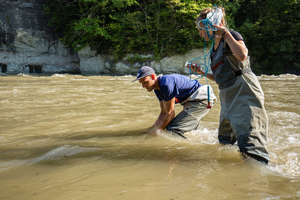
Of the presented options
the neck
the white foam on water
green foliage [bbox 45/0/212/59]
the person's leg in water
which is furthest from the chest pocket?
green foliage [bbox 45/0/212/59]

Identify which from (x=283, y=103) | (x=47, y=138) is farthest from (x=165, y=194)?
(x=283, y=103)

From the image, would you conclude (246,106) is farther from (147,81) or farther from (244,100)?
(147,81)

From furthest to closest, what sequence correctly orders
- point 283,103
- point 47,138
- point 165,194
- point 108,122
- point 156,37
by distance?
point 156,37 → point 283,103 → point 108,122 → point 47,138 → point 165,194

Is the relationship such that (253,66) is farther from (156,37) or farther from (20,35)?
(20,35)

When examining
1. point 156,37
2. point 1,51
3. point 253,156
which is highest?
point 156,37

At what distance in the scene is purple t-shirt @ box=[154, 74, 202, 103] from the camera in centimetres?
324

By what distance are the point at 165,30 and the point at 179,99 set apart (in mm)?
15891

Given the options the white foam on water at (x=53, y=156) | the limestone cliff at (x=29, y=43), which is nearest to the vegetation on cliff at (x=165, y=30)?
the limestone cliff at (x=29, y=43)

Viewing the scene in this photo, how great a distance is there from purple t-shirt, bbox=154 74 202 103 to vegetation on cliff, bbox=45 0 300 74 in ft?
48.2

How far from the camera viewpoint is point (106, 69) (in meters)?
19.9

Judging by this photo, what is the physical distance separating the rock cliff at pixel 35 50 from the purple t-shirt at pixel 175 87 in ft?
52.4

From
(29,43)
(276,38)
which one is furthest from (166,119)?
(29,43)

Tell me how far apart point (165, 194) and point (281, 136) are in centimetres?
277

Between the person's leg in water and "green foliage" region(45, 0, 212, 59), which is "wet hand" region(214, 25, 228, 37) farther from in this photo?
"green foliage" region(45, 0, 212, 59)
